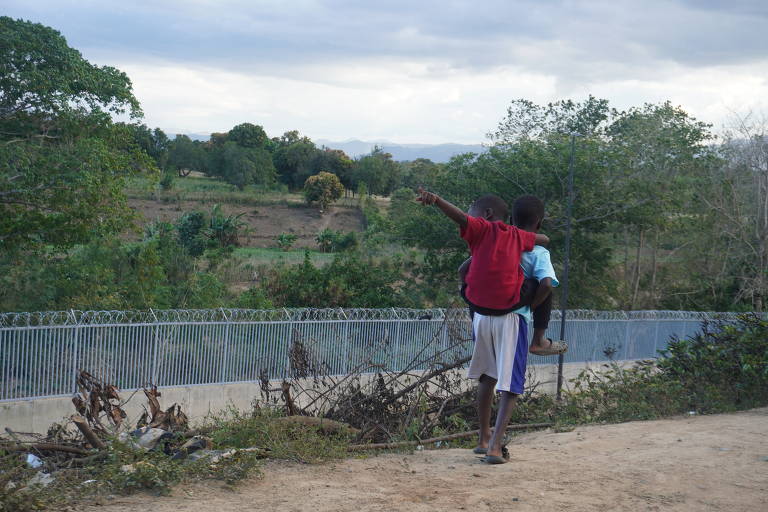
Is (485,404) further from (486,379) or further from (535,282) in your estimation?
(535,282)

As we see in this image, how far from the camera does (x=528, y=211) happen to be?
5.56 metres

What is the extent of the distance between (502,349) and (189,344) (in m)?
7.70

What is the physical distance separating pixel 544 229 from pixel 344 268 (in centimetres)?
536

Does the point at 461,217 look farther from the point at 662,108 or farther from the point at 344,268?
the point at 662,108

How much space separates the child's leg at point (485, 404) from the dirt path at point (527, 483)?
173 millimetres

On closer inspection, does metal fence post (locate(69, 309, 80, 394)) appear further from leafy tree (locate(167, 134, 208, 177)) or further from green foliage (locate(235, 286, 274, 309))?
leafy tree (locate(167, 134, 208, 177))

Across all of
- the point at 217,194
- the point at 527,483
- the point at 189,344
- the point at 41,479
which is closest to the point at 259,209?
the point at 217,194

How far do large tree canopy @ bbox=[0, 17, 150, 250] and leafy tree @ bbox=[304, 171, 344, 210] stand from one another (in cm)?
3134

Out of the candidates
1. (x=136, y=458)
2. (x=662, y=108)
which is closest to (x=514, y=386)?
(x=136, y=458)

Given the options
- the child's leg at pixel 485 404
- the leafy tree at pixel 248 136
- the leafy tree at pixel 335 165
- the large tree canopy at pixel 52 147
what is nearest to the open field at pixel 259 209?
the leafy tree at pixel 335 165

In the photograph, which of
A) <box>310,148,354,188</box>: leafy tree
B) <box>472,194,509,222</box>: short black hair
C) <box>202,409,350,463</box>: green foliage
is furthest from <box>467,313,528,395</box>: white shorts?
<box>310,148,354,188</box>: leafy tree

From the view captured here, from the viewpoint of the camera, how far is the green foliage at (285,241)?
1561 inches

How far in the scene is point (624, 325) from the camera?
17422mm

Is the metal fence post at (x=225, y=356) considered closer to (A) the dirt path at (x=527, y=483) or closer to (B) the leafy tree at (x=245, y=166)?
(A) the dirt path at (x=527, y=483)
